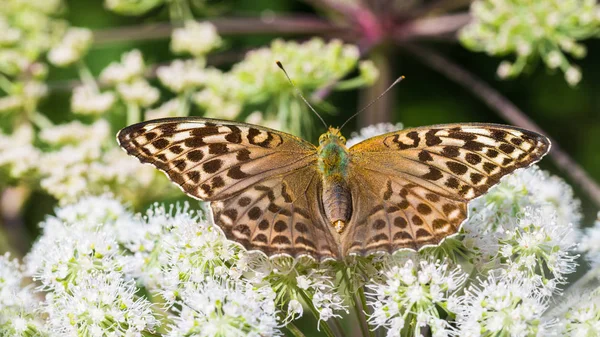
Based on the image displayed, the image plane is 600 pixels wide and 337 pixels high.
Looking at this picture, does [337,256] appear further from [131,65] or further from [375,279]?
[131,65]

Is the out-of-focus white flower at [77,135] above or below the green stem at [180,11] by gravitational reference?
below

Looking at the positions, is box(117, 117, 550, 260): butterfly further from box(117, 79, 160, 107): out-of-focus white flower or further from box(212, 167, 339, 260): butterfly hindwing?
box(117, 79, 160, 107): out-of-focus white flower

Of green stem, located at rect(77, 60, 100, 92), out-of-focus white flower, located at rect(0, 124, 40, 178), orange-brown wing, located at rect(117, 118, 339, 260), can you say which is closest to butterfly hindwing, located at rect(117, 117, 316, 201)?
orange-brown wing, located at rect(117, 118, 339, 260)

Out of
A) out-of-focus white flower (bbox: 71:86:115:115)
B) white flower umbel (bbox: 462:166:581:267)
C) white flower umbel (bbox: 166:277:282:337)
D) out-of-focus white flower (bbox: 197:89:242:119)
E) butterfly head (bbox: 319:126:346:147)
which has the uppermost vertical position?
out-of-focus white flower (bbox: 71:86:115:115)

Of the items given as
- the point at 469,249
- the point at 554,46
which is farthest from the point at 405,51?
the point at 469,249

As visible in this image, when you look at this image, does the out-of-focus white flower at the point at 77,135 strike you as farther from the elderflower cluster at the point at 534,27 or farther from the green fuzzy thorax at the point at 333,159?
the elderflower cluster at the point at 534,27

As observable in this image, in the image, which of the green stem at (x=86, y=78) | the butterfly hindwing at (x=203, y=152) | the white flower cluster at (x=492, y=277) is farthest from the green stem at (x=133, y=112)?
the white flower cluster at (x=492, y=277)

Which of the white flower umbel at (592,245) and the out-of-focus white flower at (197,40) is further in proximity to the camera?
the out-of-focus white flower at (197,40)
